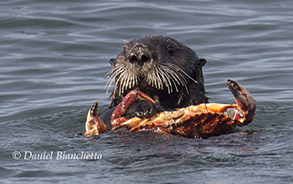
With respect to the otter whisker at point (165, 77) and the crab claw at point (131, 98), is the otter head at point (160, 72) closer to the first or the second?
the otter whisker at point (165, 77)

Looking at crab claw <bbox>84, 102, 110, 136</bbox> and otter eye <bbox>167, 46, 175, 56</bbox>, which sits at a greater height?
otter eye <bbox>167, 46, 175, 56</bbox>

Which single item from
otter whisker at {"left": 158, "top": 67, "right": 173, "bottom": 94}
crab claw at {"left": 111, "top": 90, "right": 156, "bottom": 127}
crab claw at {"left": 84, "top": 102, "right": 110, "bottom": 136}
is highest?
otter whisker at {"left": 158, "top": 67, "right": 173, "bottom": 94}

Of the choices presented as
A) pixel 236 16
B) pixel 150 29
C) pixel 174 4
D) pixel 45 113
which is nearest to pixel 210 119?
pixel 45 113

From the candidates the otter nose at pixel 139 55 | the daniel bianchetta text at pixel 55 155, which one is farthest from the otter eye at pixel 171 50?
the daniel bianchetta text at pixel 55 155

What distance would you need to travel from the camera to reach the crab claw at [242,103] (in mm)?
5500

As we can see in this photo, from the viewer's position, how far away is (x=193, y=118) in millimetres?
5633

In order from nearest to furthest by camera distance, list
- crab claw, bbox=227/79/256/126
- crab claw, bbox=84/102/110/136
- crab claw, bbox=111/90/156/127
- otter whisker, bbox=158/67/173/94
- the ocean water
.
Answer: the ocean water, crab claw, bbox=227/79/256/126, crab claw, bbox=84/102/110/136, crab claw, bbox=111/90/156/127, otter whisker, bbox=158/67/173/94

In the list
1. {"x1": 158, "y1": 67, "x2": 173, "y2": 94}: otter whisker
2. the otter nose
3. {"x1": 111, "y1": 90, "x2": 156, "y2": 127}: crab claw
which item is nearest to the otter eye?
{"x1": 158, "y1": 67, "x2": 173, "y2": 94}: otter whisker

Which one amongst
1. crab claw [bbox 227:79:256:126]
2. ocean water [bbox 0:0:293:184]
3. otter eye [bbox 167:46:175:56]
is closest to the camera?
ocean water [bbox 0:0:293:184]

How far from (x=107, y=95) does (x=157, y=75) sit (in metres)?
3.10

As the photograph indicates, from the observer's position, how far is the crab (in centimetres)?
557

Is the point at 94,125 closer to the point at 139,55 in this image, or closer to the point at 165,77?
the point at 139,55

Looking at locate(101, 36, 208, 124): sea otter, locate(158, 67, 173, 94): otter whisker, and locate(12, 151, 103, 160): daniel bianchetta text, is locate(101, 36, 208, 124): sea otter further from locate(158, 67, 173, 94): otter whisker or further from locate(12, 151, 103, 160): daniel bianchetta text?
locate(12, 151, 103, 160): daniel bianchetta text

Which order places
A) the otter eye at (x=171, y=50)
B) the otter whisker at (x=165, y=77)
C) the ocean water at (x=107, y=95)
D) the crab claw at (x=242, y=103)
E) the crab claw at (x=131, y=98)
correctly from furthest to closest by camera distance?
the otter eye at (x=171, y=50)
the otter whisker at (x=165, y=77)
the crab claw at (x=131, y=98)
the crab claw at (x=242, y=103)
the ocean water at (x=107, y=95)
